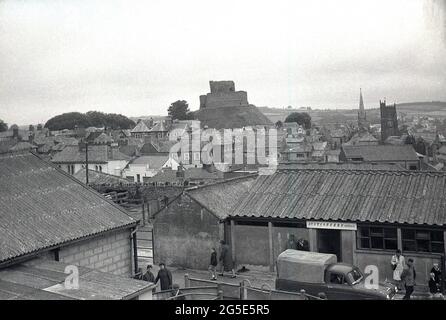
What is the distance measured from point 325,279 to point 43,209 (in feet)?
31.9

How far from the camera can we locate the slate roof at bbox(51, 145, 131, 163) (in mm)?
71250

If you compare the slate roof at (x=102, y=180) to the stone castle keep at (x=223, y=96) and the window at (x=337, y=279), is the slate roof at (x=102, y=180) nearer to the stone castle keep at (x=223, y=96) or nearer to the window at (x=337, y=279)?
the window at (x=337, y=279)

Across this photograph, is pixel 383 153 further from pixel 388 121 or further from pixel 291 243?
pixel 291 243

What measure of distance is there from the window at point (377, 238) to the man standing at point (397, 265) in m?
1.09

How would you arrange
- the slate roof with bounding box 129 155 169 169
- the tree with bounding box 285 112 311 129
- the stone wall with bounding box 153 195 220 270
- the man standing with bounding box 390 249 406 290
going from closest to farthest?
the man standing with bounding box 390 249 406 290
the stone wall with bounding box 153 195 220 270
the slate roof with bounding box 129 155 169 169
the tree with bounding box 285 112 311 129

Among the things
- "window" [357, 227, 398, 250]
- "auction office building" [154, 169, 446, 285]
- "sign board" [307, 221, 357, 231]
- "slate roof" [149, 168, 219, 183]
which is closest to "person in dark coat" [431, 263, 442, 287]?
"auction office building" [154, 169, 446, 285]

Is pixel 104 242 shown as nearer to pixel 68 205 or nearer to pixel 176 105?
pixel 68 205

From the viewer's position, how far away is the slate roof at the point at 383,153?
74.8m

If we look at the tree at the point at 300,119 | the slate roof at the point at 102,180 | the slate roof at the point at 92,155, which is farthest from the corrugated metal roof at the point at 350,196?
the tree at the point at 300,119

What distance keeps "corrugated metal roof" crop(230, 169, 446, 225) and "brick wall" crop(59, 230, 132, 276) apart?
4.96 meters

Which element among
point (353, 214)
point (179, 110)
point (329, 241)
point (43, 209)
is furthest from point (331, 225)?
point (179, 110)

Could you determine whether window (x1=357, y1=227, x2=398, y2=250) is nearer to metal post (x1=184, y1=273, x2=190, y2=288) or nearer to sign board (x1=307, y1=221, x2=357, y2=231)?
sign board (x1=307, y1=221, x2=357, y2=231)

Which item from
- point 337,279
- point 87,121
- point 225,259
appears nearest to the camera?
point 337,279

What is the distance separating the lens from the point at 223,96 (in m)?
136
